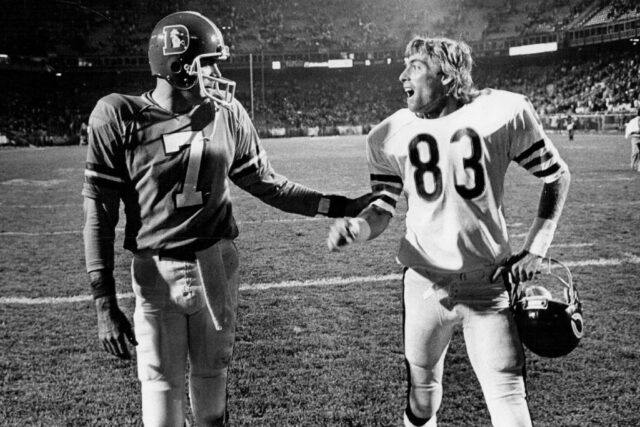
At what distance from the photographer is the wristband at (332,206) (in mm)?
3127

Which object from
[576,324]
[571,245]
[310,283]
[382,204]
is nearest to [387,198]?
[382,204]

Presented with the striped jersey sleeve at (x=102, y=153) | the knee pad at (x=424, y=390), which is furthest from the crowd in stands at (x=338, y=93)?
the striped jersey sleeve at (x=102, y=153)

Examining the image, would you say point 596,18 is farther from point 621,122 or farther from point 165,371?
point 165,371

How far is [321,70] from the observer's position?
176 feet

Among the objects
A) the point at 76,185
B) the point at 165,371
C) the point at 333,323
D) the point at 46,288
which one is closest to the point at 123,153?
the point at 165,371

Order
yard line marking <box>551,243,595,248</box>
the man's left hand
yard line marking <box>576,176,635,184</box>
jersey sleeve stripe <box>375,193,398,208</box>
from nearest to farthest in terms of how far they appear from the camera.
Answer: the man's left hand, jersey sleeve stripe <box>375,193,398,208</box>, yard line marking <box>551,243,595,248</box>, yard line marking <box>576,176,635,184</box>

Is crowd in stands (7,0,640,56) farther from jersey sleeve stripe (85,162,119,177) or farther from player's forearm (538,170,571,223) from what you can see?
jersey sleeve stripe (85,162,119,177)

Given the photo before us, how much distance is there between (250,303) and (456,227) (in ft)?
11.1

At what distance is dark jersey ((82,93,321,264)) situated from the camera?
250 cm

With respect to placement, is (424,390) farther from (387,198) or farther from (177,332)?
(177,332)

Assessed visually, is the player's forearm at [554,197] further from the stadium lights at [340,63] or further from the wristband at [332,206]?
the stadium lights at [340,63]

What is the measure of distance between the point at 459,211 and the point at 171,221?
4.03ft

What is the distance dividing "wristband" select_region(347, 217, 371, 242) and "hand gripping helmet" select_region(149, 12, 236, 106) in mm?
773

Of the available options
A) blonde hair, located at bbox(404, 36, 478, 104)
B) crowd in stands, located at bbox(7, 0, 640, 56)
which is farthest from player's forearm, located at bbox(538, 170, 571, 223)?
crowd in stands, located at bbox(7, 0, 640, 56)
